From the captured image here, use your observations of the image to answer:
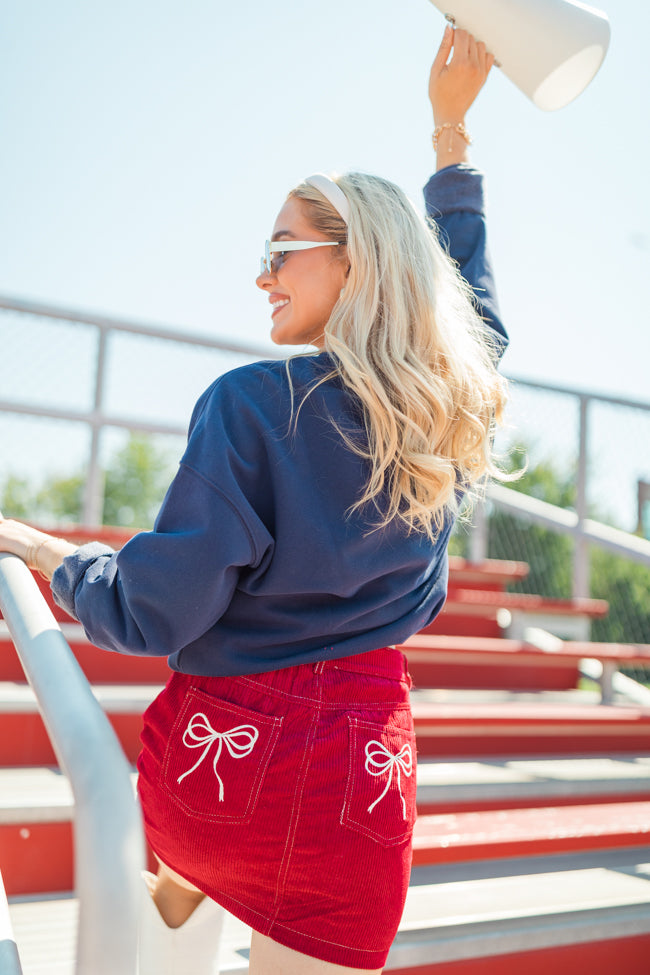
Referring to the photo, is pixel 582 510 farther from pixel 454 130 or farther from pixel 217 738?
pixel 217 738

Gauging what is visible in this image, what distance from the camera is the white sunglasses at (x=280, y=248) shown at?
1202 mm

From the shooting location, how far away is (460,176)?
1.53 meters

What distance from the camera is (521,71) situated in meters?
1.66

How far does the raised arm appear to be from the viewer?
1441mm

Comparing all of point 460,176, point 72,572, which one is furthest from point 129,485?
point 72,572

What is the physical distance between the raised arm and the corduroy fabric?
72 cm

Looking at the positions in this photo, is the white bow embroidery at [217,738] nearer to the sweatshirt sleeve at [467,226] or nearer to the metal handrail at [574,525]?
the sweatshirt sleeve at [467,226]

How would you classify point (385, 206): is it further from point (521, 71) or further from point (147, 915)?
point (147, 915)

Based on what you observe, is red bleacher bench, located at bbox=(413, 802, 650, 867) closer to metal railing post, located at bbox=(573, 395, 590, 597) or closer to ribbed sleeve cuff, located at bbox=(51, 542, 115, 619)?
ribbed sleeve cuff, located at bbox=(51, 542, 115, 619)

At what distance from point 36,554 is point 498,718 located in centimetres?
183

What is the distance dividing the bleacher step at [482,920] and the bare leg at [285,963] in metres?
0.60

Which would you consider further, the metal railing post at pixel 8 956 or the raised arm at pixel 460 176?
the raised arm at pixel 460 176

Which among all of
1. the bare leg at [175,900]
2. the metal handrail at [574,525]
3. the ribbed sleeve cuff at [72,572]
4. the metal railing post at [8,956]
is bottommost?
the bare leg at [175,900]

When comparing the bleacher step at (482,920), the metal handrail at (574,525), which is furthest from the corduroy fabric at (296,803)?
the metal handrail at (574,525)
